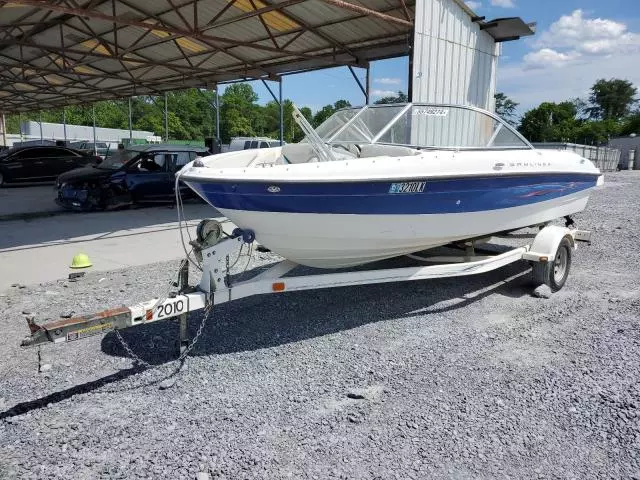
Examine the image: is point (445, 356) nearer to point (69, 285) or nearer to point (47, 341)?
point (47, 341)

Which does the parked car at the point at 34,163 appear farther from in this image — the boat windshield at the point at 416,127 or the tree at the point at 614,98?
the tree at the point at 614,98

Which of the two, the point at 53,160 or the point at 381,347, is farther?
the point at 53,160

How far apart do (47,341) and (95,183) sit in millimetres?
9716

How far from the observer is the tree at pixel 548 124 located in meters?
65.5

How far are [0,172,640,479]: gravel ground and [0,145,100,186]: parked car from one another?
14399 millimetres

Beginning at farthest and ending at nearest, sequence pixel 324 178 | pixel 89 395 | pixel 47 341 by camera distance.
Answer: pixel 324 178 < pixel 89 395 < pixel 47 341

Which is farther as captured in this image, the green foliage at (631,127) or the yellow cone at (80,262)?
the green foliage at (631,127)

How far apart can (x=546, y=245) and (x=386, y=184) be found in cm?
246

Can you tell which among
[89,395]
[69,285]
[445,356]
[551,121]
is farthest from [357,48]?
[551,121]

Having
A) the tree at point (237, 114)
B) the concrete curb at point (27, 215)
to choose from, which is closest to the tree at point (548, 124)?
the tree at point (237, 114)

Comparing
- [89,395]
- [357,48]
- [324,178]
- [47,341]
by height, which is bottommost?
[89,395]

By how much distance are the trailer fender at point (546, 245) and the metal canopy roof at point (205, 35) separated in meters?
5.55

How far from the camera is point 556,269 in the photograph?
18.7 ft

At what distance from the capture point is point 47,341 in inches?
113
